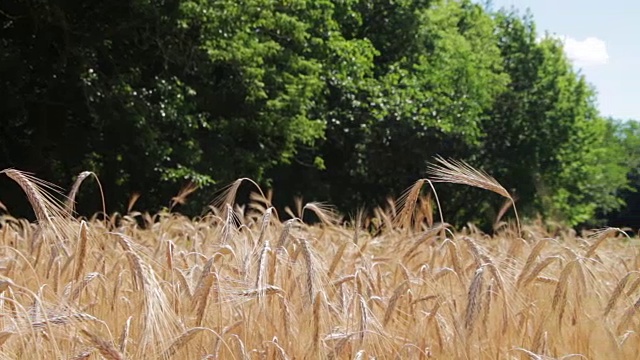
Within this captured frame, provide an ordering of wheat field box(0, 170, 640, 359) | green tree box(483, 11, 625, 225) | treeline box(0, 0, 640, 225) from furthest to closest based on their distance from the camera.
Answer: green tree box(483, 11, 625, 225) → treeline box(0, 0, 640, 225) → wheat field box(0, 170, 640, 359)

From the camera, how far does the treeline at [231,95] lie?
15180 millimetres

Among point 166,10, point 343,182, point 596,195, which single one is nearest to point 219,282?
point 166,10

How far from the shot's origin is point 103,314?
8.58 ft

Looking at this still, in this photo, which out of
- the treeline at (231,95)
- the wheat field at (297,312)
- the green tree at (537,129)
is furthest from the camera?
the green tree at (537,129)

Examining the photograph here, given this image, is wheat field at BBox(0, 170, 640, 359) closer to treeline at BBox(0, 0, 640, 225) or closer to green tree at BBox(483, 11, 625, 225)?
treeline at BBox(0, 0, 640, 225)

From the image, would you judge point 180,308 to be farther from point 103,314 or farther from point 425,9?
point 425,9

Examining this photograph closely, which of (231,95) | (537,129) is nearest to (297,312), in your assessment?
(231,95)

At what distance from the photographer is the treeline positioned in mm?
15180

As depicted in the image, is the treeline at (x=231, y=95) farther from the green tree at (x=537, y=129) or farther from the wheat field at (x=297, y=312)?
the wheat field at (x=297, y=312)

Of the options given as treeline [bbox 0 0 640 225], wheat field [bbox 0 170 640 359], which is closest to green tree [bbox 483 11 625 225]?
treeline [bbox 0 0 640 225]

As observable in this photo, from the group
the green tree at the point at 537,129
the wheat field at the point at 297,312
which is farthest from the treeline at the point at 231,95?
the wheat field at the point at 297,312

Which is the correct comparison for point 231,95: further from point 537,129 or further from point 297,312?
point 537,129

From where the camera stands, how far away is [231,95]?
1872 cm

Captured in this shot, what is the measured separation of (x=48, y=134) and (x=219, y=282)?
14.1m
